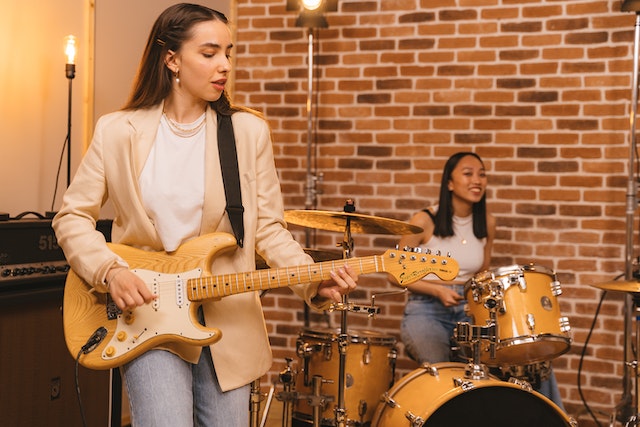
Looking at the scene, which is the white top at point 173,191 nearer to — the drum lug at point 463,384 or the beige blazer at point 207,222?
the beige blazer at point 207,222

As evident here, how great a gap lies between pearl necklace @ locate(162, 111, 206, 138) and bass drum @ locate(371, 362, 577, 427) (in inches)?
51.7

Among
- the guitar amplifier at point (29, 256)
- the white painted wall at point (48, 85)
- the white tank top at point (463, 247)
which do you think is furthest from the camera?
the white tank top at point (463, 247)

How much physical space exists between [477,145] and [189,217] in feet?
7.80

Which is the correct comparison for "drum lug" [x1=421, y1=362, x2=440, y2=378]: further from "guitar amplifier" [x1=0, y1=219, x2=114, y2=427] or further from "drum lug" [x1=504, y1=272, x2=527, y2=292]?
"guitar amplifier" [x1=0, y1=219, x2=114, y2=427]

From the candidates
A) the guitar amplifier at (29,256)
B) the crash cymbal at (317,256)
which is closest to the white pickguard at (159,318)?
the guitar amplifier at (29,256)

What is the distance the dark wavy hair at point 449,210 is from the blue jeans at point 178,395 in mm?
1968

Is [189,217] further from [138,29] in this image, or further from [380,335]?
[138,29]

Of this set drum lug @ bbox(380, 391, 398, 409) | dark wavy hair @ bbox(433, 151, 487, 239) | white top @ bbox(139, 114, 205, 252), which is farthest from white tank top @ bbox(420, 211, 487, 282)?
white top @ bbox(139, 114, 205, 252)

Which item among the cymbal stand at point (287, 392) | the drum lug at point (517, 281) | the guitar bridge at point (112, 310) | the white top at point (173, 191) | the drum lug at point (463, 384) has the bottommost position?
the cymbal stand at point (287, 392)

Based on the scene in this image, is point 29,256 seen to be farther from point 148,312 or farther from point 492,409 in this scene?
point 492,409

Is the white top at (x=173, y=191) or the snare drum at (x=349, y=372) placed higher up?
the white top at (x=173, y=191)

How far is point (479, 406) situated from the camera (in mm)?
2693

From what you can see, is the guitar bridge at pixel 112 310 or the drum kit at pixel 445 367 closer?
the guitar bridge at pixel 112 310

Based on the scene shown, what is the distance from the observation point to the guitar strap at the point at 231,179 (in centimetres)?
198
